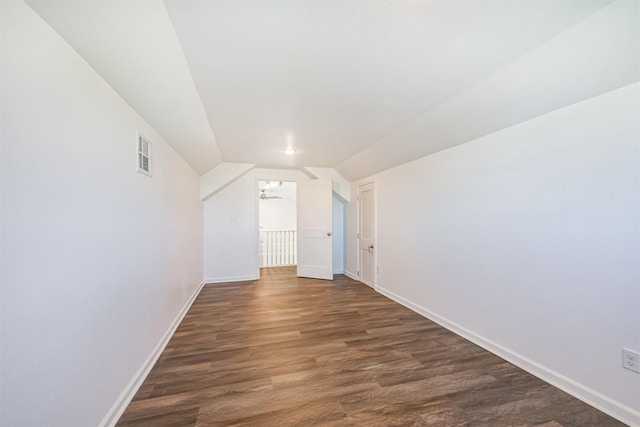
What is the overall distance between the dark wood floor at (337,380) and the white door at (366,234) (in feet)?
4.68

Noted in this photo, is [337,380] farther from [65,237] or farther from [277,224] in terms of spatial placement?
[277,224]

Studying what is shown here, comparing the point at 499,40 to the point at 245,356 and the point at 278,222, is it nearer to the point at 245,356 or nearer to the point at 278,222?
the point at 245,356

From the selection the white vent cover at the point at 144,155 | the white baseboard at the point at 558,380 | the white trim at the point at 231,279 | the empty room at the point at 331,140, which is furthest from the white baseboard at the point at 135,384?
the white baseboard at the point at 558,380

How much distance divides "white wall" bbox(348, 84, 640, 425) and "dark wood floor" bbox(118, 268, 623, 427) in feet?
0.72

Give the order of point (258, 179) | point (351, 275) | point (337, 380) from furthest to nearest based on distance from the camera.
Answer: point (351, 275), point (258, 179), point (337, 380)

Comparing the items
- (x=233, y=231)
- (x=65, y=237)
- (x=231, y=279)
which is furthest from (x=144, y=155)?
(x=231, y=279)

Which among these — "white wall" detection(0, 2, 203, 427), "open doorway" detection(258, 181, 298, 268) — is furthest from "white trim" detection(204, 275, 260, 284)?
"white wall" detection(0, 2, 203, 427)

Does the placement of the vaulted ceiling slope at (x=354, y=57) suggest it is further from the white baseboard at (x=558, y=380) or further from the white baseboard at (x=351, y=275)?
the white baseboard at (x=351, y=275)

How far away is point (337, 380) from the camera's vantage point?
1.84 meters

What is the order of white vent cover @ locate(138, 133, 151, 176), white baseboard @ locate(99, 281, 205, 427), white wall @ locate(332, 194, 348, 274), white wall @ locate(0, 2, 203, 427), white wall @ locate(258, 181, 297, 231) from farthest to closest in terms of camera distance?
white wall @ locate(258, 181, 297, 231), white wall @ locate(332, 194, 348, 274), white vent cover @ locate(138, 133, 151, 176), white baseboard @ locate(99, 281, 205, 427), white wall @ locate(0, 2, 203, 427)

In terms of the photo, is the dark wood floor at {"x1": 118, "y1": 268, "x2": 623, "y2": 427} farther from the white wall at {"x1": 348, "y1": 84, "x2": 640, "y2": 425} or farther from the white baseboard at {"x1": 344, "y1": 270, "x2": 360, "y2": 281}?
the white baseboard at {"x1": 344, "y1": 270, "x2": 360, "y2": 281}

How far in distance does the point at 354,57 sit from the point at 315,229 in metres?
3.71

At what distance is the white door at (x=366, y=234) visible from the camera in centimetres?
434

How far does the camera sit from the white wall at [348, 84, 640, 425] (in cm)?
148
